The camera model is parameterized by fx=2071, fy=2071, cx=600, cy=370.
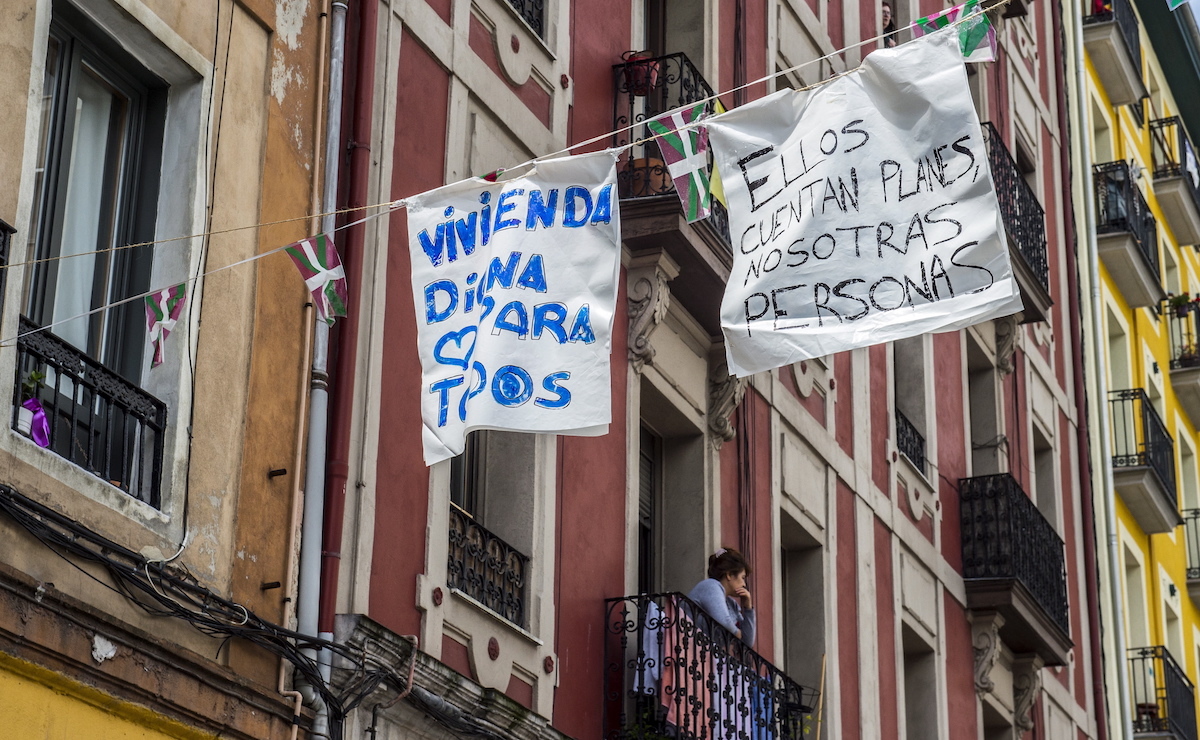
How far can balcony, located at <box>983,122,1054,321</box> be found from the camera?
73.7 ft

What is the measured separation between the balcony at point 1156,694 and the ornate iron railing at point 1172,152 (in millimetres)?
9691

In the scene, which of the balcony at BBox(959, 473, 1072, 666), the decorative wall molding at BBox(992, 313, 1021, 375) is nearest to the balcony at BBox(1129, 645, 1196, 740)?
the decorative wall molding at BBox(992, 313, 1021, 375)

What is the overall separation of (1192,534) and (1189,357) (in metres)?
2.96

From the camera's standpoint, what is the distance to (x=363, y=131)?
38.1 ft

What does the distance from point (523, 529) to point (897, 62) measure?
12.7 feet

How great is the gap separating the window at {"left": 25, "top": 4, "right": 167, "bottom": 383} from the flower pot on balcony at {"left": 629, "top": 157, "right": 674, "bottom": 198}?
15.1ft

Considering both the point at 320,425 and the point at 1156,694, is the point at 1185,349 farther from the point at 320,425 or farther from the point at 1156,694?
the point at 320,425

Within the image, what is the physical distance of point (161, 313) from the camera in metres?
9.47

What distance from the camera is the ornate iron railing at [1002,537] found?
68.2 ft

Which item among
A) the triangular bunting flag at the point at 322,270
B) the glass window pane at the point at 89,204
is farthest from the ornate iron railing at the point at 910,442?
the glass window pane at the point at 89,204

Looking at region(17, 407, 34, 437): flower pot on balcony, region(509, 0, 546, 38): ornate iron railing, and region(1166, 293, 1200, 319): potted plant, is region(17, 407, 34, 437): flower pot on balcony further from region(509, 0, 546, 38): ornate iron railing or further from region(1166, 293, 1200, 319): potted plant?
region(1166, 293, 1200, 319): potted plant

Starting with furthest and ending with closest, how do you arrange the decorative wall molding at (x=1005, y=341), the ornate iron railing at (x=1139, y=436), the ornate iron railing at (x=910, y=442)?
the ornate iron railing at (x=1139, y=436), the decorative wall molding at (x=1005, y=341), the ornate iron railing at (x=910, y=442)

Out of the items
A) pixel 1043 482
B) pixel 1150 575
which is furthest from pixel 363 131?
pixel 1150 575

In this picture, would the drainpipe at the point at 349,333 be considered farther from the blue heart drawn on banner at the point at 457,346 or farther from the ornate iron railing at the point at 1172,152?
the ornate iron railing at the point at 1172,152
